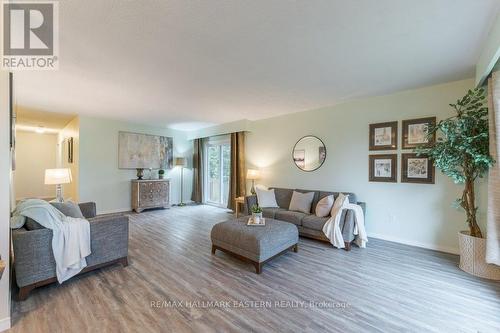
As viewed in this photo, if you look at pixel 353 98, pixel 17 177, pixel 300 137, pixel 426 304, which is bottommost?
pixel 426 304

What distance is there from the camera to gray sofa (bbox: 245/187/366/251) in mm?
3281

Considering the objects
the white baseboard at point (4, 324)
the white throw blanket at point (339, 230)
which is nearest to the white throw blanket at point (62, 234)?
the white baseboard at point (4, 324)

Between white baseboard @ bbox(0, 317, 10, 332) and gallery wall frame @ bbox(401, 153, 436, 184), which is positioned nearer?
white baseboard @ bbox(0, 317, 10, 332)

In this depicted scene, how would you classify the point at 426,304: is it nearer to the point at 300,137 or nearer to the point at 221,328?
the point at 221,328

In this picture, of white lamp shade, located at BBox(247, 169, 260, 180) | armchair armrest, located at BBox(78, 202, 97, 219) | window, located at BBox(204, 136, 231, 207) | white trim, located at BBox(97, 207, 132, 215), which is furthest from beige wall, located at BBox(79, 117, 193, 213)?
white lamp shade, located at BBox(247, 169, 260, 180)

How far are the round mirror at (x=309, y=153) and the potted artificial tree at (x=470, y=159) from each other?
1.85 m

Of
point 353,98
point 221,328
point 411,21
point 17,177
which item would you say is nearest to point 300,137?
point 353,98

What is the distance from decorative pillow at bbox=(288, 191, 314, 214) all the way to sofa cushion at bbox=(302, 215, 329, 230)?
0.36 meters

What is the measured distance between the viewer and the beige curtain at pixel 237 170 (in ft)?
18.9

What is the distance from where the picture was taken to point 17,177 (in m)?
7.61

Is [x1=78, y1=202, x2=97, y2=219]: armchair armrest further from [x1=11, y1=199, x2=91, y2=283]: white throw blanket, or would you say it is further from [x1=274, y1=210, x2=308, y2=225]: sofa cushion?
[x1=274, y1=210, x2=308, y2=225]: sofa cushion

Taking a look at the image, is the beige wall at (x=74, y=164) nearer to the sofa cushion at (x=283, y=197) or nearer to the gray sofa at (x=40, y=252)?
the gray sofa at (x=40, y=252)

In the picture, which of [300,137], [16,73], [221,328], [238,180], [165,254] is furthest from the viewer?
[238,180]

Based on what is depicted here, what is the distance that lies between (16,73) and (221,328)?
398 centimetres
